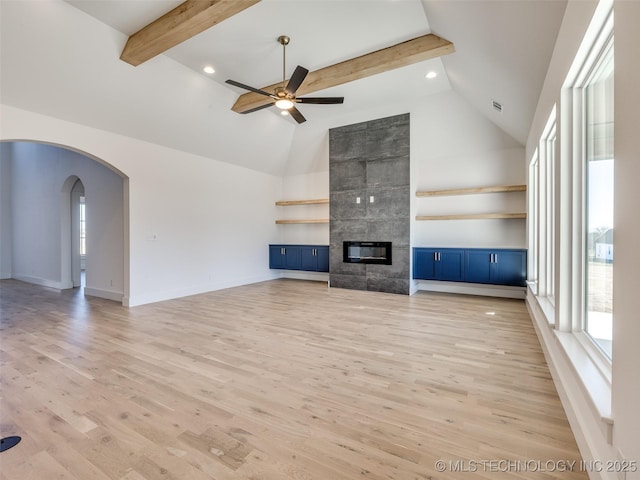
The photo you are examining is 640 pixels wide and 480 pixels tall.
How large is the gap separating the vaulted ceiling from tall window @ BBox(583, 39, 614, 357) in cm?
64

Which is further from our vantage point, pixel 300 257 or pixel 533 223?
pixel 300 257

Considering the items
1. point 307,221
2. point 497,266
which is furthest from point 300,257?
point 497,266

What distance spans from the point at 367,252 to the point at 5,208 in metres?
10.0

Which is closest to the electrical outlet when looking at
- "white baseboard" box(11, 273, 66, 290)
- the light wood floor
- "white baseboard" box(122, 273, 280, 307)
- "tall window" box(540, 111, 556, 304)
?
the light wood floor

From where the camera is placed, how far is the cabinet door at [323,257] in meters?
7.68

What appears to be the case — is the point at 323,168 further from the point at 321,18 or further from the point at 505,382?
the point at 505,382

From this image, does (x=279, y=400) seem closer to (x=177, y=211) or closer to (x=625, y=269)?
(x=625, y=269)

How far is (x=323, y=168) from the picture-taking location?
8.14 metres

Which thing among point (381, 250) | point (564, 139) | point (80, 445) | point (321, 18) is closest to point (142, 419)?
point (80, 445)

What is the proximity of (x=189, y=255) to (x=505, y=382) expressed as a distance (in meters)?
5.89

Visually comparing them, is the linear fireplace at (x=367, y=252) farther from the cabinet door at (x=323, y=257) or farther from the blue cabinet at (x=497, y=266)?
the blue cabinet at (x=497, y=266)

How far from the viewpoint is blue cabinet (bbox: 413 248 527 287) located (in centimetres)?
551

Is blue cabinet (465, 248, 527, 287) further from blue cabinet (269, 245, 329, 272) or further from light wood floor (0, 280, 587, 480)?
blue cabinet (269, 245, 329, 272)

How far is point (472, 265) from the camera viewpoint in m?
5.88
